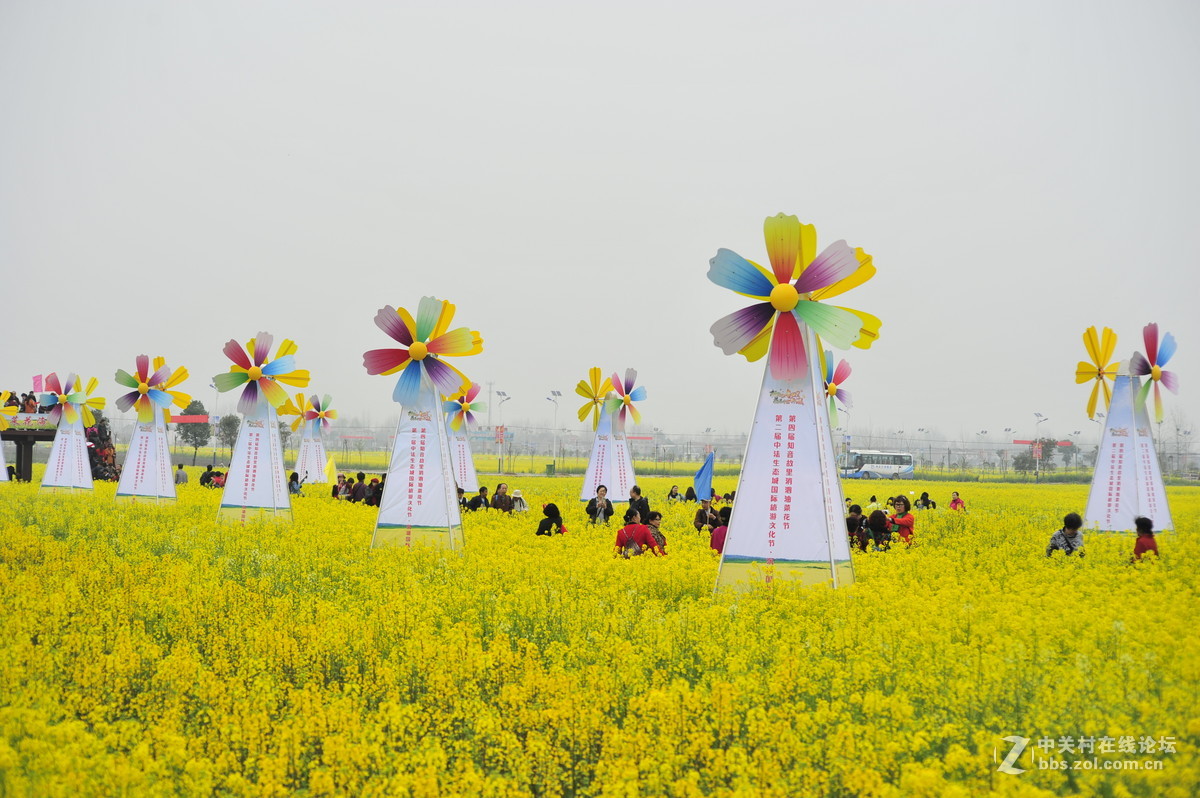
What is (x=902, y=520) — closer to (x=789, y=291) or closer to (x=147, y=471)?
(x=789, y=291)

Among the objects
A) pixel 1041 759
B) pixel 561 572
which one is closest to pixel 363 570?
pixel 561 572

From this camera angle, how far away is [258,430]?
1719 centimetres

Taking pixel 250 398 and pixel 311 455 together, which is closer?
pixel 250 398

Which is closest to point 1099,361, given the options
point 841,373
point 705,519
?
point 841,373

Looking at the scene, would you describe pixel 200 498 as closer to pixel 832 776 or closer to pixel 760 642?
pixel 760 642

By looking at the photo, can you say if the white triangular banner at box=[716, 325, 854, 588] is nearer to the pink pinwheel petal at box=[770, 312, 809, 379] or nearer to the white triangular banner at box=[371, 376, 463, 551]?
the pink pinwheel petal at box=[770, 312, 809, 379]

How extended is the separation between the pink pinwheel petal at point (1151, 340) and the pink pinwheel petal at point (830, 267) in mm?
11177

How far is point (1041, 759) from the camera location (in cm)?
455

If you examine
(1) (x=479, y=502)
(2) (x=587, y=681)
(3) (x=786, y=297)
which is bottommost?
(2) (x=587, y=681)

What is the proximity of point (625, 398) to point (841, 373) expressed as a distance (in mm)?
6670

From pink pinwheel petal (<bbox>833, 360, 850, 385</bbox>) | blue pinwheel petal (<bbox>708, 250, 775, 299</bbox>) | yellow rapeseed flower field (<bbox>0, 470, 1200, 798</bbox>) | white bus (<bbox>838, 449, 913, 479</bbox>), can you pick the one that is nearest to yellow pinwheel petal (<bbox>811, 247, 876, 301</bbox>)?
blue pinwheel petal (<bbox>708, 250, 775, 299</bbox>)

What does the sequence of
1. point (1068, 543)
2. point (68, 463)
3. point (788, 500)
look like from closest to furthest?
point (788, 500)
point (1068, 543)
point (68, 463)

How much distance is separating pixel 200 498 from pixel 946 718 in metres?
21.3

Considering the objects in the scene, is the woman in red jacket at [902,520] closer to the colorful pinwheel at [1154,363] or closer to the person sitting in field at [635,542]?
the person sitting in field at [635,542]
